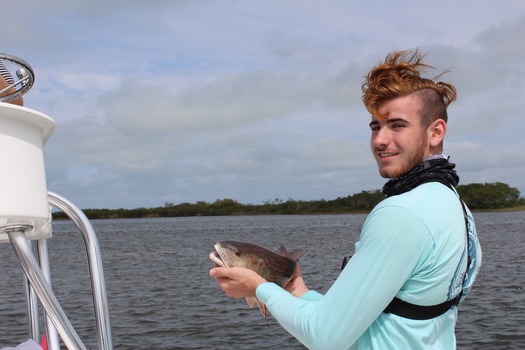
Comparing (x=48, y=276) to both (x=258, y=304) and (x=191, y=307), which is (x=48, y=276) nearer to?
(x=258, y=304)

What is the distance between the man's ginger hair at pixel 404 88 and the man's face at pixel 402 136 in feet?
0.09

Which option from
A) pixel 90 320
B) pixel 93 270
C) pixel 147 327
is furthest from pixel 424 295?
pixel 90 320

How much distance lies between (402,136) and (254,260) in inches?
37.0

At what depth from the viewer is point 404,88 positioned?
2752 millimetres

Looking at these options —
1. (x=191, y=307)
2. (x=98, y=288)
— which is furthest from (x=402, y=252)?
(x=191, y=307)

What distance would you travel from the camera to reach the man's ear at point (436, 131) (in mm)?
2807

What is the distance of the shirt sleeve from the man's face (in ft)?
1.21

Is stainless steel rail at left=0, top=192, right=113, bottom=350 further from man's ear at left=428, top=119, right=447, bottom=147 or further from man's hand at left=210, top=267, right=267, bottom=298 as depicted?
man's ear at left=428, top=119, right=447, bottom=147

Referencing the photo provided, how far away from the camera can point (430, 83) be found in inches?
112

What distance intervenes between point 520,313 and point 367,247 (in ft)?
60.5

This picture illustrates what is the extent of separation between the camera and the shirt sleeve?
96.0 inches

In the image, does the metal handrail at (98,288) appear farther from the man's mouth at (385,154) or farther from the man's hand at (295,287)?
the man's mouth at (385,154)

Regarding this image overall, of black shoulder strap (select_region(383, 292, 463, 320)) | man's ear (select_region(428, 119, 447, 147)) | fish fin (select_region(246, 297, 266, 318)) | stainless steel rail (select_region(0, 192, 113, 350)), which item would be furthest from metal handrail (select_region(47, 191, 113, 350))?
man's ear (select_region(428, 119, 447, 147))

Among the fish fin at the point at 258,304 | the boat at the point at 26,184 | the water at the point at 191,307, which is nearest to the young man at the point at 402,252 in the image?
the fish fin at the point at 258,304
